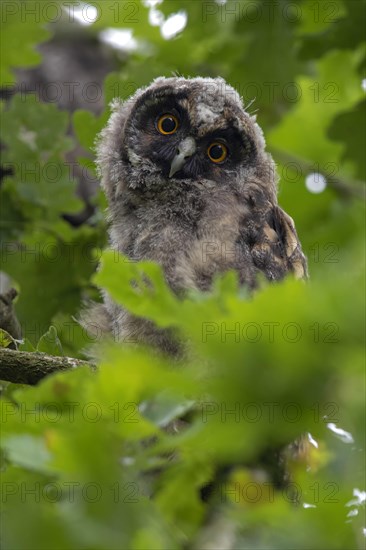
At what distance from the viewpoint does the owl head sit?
190 inches

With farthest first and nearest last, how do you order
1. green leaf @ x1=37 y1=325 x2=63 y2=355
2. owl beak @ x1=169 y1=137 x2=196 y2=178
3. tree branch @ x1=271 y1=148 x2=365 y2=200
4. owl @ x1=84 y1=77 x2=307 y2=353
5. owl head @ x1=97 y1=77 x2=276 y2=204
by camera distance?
tree branch @ x1=271 y1=148 x2=365 y2=200 → owl head @ x1=97 y1=77 x2=276 y2=204 → owl beak @ x1=169 y1=137 x2=196 y2=178 → owl @ x1=84 y1=77 x2=307 y2=353 → green leaf @ x1=37 y1=325 x2=63 y2=355

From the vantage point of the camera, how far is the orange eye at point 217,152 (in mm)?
4918

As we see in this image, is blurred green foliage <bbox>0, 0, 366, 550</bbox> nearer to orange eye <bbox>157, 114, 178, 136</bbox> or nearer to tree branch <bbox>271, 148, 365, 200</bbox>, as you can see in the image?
orange eye <bbox>157, 114, 178, 136</bbox>

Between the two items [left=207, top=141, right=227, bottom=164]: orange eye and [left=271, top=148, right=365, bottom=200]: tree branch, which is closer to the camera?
[left=207, top=141, right=227, bottom=164]: orange eye

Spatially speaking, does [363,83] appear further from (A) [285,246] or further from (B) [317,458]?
(B) [317,458]

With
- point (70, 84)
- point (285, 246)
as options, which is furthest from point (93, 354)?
point (70, 84)

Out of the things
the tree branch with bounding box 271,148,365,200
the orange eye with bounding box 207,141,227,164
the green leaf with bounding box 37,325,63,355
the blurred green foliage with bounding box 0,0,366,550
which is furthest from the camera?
the tree branch with bounding box 271,148,365,200

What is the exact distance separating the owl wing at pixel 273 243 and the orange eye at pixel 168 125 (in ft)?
2.40

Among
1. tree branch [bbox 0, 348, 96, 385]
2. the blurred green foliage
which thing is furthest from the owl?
the blurred green foliage

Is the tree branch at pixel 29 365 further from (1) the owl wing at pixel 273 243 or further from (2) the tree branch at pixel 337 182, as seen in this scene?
(2) the tree branch at pixel 337 182

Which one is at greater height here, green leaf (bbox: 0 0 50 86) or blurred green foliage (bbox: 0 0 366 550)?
green leaf (bbox: 0 0 50 86)

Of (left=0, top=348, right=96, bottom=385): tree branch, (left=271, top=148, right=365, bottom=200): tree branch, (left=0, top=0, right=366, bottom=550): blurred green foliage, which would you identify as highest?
(left=271, top=148, right=365, bottom=200): tree branch

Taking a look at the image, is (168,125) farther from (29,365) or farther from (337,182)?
(29,365)

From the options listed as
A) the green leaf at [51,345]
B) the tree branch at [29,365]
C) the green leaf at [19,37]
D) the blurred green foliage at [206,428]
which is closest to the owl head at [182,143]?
the green leaf at [19,37]
